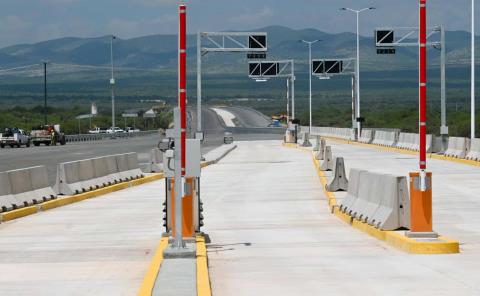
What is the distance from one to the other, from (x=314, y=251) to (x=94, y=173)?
17047 millimetres

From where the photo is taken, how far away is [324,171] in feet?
133

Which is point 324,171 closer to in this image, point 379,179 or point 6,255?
point 379,179

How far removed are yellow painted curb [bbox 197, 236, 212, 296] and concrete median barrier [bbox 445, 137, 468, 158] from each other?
112 ft

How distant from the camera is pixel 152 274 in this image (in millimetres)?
13344

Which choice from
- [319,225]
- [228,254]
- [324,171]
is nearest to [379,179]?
[319,225]

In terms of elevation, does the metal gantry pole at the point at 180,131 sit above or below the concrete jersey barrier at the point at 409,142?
above

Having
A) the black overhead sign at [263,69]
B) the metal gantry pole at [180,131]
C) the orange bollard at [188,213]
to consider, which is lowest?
the orange bollard at [188,213]

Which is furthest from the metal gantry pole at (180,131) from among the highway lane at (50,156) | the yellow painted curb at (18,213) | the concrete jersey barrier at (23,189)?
the highway lane at (50,156)

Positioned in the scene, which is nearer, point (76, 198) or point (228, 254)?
point (228, 254)

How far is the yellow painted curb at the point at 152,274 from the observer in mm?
11977

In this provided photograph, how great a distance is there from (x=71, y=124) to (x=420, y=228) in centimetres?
14607

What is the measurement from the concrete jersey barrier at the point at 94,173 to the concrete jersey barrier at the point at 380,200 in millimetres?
9726

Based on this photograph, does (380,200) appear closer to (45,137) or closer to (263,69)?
(45,137)

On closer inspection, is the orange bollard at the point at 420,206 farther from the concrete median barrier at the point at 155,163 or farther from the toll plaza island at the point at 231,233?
the concrete median barrier at the point at 155,163
